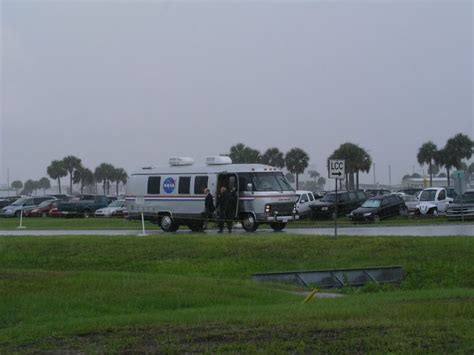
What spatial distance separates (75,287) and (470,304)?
7.32m

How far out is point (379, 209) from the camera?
118ft

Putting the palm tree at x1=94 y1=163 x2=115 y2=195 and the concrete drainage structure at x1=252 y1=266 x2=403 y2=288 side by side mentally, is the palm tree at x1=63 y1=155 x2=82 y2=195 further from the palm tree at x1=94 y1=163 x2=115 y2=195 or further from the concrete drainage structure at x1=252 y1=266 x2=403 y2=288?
the concrete drainage structure at x1=252 y1=266 x2=403 y2=288

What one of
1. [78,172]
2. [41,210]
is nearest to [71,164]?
[78,172]

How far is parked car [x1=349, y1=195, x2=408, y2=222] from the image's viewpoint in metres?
35.4

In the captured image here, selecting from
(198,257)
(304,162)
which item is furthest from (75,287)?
(304,162)

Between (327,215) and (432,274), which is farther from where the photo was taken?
(327,215)

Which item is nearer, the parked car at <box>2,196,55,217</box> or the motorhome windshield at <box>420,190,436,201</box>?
the motorhome windshield at <box>420,190,436,201</box>

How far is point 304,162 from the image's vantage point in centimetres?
7569

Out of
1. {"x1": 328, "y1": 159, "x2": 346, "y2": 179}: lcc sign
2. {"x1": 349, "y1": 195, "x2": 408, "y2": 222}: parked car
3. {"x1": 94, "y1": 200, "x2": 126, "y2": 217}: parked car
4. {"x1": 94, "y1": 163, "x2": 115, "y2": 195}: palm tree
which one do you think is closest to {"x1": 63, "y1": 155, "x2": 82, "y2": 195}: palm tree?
{"x1": 94, "y1": 163, "x2": 115, "y2": 195}: palm tree

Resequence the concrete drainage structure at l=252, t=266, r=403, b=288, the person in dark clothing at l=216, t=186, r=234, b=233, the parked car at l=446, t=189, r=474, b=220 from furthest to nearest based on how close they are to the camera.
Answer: the parked car at l=446, t=189, r=474, b=220 < the person in dark clothing at l=216, t=186, r=234, b=233 < the concrete drainage structure at l=252, t=266, r=403, b=288

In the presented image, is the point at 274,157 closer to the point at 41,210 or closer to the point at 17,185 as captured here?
the point at 41,210

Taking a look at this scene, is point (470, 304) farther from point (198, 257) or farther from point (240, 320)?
point (198, 257)

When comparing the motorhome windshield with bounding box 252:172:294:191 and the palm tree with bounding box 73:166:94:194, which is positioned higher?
the palm tree with bounding box 73:166:94:194

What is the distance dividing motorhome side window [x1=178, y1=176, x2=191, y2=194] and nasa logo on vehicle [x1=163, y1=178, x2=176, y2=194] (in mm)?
350
